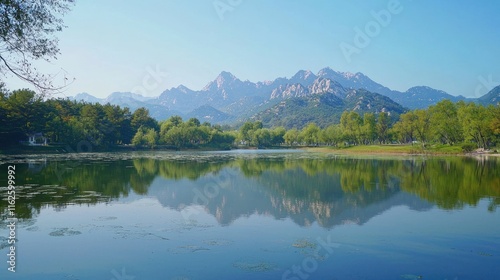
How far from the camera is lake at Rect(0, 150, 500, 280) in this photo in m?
11.0

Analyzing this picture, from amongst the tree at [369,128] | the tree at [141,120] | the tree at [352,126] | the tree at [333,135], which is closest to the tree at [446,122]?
the tree at [369,128]

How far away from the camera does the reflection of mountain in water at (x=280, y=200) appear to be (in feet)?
61.9

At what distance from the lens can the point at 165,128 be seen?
441 ft

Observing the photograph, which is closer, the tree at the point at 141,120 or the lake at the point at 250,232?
the lake at the point at 250,232

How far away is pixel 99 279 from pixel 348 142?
428 ft

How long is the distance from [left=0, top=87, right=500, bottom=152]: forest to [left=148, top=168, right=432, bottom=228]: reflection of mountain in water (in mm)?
28691

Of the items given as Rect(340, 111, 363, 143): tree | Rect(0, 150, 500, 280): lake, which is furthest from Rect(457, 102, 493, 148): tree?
Rect(0, 150, 500, 280): lake

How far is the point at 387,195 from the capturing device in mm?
25672

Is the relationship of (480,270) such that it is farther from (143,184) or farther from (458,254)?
(143,184)

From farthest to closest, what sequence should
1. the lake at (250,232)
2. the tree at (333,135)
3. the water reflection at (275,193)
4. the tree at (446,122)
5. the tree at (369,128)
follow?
the tree at (333,135)
the tree at (369,128)
the tree at (446,122)
the water reflection at (275,193)
the lake at (250,232)

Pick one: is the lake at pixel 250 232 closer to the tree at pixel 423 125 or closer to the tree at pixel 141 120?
the tree at pixel 423 125

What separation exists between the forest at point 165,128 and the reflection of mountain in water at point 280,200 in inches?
1130

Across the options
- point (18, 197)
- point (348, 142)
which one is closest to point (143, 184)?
point (18, 197)

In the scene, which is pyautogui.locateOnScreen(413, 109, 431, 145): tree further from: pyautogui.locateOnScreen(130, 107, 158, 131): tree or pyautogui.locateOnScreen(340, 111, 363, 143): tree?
pyautogui.locateOnScreen(130, 107, 158, 131): tree
